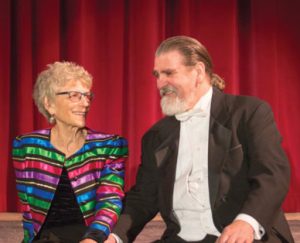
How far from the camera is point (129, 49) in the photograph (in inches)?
188

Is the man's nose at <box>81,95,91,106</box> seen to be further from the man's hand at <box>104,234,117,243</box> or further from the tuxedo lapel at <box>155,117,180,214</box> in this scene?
the man's hand at <box>104,234,117,243</box>

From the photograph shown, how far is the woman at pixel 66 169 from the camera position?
2.47 m

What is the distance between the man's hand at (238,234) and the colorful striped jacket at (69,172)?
0.71 meters

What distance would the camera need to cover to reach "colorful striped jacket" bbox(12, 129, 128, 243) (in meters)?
2.48

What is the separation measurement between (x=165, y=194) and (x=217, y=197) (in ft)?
0.82

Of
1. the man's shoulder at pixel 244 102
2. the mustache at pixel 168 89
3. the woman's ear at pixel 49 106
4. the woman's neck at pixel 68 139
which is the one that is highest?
the mustache at pixel 168 89

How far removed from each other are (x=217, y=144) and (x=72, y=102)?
0.76m

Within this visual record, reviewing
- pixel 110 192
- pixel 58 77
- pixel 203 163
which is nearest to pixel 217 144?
pixel 203 163

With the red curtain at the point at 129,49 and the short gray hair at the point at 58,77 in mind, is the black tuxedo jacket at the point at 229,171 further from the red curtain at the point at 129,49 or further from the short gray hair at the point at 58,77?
the red curtain at the point at 129,49

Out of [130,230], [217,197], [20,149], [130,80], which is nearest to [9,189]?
[130,80]

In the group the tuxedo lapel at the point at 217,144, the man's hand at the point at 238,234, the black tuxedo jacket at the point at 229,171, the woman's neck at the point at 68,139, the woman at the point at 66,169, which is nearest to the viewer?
the man's hand at the point at 238,234

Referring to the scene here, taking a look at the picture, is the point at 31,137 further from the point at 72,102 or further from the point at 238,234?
the point at 238,234

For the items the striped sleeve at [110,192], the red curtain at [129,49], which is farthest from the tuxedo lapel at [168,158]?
the red curtain at [129,49]

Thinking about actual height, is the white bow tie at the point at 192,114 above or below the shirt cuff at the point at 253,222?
above
